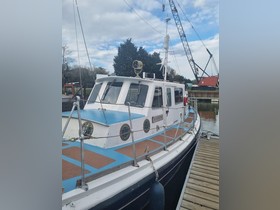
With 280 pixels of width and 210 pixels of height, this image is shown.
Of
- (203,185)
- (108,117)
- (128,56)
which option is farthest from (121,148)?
(128,56)

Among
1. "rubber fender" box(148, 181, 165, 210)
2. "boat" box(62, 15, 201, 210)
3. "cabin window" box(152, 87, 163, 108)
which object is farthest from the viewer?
"cabin window" box(152, 87, 163, 108)

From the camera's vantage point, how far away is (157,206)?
0.97m

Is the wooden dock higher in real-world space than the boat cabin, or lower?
lower

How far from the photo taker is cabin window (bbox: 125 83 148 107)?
5.55ft

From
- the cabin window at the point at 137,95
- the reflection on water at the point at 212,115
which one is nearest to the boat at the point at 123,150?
the cabin window at the point at 137,95

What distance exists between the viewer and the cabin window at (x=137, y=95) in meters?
1.69

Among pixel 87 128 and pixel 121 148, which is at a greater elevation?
pixel 87 128

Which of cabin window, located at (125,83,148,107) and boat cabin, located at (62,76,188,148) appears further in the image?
cabin window, located at (125,83,148,107)

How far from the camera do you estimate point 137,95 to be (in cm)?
178

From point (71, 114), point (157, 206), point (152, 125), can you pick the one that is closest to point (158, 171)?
point (157, 206)

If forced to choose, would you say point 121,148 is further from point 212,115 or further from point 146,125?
point 212,115

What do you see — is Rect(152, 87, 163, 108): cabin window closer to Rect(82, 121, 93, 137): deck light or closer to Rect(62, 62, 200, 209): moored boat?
Rect(62, 62, 200, 209): moored boat

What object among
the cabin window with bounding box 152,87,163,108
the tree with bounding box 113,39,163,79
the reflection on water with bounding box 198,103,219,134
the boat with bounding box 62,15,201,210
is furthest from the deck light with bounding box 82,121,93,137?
the cabin window with bounding box 152,87,163,108
